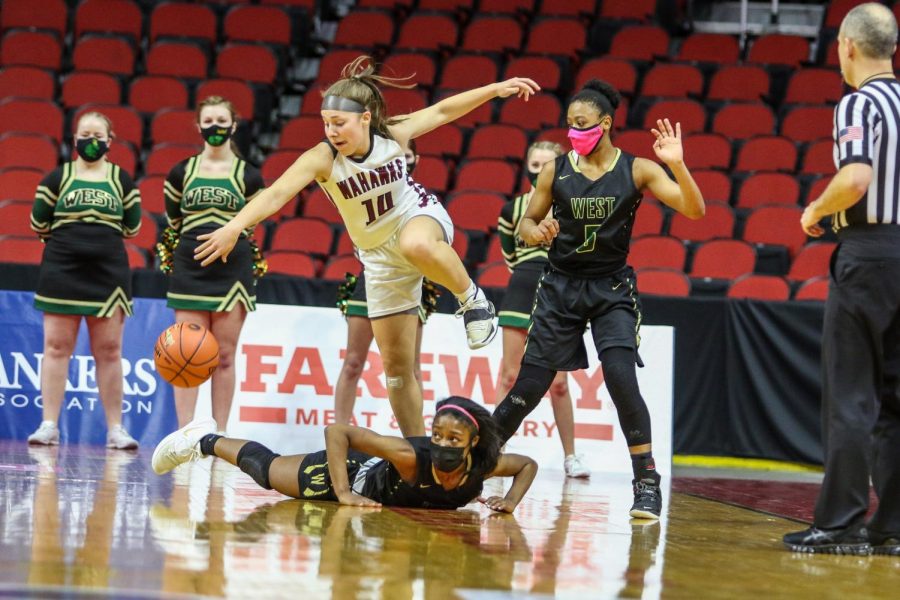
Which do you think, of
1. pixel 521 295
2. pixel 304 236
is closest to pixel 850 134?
pixel 521 295

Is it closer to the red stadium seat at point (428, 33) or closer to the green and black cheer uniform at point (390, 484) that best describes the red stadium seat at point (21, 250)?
the red stadium seat at point (428, 33)

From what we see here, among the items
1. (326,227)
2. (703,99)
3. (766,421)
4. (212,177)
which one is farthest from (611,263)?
(703,99)

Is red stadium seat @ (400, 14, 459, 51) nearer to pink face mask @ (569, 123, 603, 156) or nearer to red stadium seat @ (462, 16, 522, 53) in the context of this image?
red stadium seat @ (462, 16, 522, 53)

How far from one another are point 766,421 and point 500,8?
275 inches

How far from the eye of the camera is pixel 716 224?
1039 centimetres

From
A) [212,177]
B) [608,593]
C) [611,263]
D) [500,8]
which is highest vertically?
[500,8]

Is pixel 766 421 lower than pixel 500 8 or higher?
lower

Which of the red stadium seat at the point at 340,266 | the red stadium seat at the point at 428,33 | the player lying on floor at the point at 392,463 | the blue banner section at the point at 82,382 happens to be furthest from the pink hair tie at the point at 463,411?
the red stadium seat at the point at 428,33

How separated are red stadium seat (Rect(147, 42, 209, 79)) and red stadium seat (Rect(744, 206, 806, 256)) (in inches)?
226

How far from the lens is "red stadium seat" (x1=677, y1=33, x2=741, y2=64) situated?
12.9 meters

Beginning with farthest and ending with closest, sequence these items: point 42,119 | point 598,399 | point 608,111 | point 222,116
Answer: point 42,119
point 598,399
point 222,116
point 608,111

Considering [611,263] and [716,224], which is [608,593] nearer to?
[611,263]

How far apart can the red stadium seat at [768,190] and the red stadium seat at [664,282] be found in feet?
6.53

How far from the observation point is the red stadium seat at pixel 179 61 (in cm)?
1229
